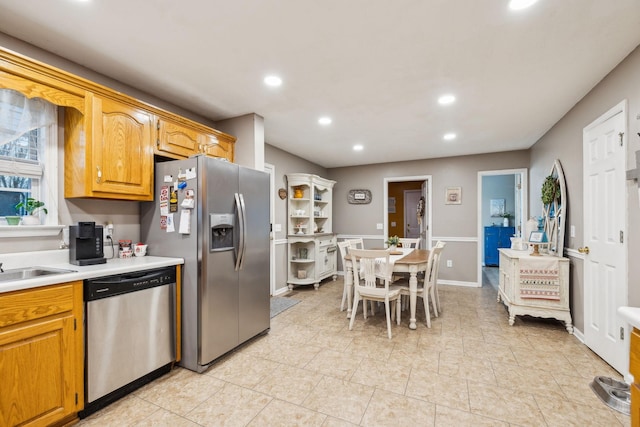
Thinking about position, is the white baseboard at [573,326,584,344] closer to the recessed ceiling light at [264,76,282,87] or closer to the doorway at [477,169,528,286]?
the doorway at [477,169,528,286]

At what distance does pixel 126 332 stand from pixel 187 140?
179 centimetres

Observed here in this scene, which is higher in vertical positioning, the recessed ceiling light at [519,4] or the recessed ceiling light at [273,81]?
the recessed ceiling light at [519,4]

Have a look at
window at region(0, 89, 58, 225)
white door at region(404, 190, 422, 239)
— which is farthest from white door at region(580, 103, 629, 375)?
white door at region(404, 190, 422, 239)

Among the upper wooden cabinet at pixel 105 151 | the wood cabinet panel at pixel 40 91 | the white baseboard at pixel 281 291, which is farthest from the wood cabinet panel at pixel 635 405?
the white baseboard at pixel 281 291

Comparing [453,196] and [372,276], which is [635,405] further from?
[453,196]

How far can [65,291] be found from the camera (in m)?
1.70

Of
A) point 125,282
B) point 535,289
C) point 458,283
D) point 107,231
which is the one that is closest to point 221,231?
point 125,282

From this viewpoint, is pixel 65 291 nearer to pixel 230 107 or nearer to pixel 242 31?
pixel 242 31

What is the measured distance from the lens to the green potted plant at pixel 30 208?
201 centimetres

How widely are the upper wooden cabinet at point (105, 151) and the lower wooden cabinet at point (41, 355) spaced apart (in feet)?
2.67

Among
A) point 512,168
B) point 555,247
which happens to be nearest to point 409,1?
point 555,247

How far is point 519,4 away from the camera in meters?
1.65

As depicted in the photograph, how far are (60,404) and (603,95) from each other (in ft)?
15.2

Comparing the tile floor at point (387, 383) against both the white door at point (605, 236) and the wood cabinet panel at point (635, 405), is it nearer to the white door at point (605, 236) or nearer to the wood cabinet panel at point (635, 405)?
the white door at point (605, 236)
